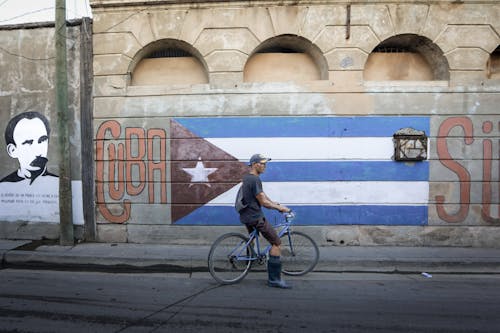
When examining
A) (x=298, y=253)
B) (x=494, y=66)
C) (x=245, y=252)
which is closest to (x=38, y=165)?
(x=245, y=252)

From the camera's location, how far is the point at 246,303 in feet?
14.7

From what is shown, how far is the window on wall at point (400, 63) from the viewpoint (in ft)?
24.7

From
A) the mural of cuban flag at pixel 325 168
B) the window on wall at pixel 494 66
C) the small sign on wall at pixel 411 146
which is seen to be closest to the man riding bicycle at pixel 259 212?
the mural of cuban flag at pixel 325 168

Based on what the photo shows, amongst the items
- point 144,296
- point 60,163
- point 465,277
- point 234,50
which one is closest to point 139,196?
point 60,163

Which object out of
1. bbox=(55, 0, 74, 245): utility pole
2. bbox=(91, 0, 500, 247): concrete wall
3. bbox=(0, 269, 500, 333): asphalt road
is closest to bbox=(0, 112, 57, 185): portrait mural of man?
bbox=(55, 0, 74, 245): utility pole

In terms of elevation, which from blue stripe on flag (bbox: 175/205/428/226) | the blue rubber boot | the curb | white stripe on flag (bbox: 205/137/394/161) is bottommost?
the curb

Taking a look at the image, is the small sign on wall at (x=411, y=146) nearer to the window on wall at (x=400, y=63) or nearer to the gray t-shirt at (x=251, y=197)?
the window on wall at (x=400, y=63)

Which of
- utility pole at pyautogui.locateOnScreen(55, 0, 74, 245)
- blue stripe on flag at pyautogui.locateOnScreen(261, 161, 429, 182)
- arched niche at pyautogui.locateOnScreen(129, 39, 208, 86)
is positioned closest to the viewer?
utility pole at pyautogui.locateOnScreen(55, 0, 74, 245)

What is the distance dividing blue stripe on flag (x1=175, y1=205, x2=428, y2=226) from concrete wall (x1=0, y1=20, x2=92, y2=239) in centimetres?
333

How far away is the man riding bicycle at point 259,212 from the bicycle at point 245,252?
231 millimetres

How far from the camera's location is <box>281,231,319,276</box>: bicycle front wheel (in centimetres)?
552

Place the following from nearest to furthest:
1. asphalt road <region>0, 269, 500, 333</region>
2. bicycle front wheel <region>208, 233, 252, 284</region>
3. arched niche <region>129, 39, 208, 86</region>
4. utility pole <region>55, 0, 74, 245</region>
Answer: asphalt road <region>0, 269, 500, 333</region>
bicycle front wheel <region>208, 233, 252, 284</region>
utility pole <region>55, 0, 74, 245</region>
arched niche <region>129, 39, 208, 86</region>

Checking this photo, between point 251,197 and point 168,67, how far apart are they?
4129 millimetres

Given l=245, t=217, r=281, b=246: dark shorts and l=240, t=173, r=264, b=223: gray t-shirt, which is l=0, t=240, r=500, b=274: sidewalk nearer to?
l=245, t=217, r=281, b=246: dark shorts
